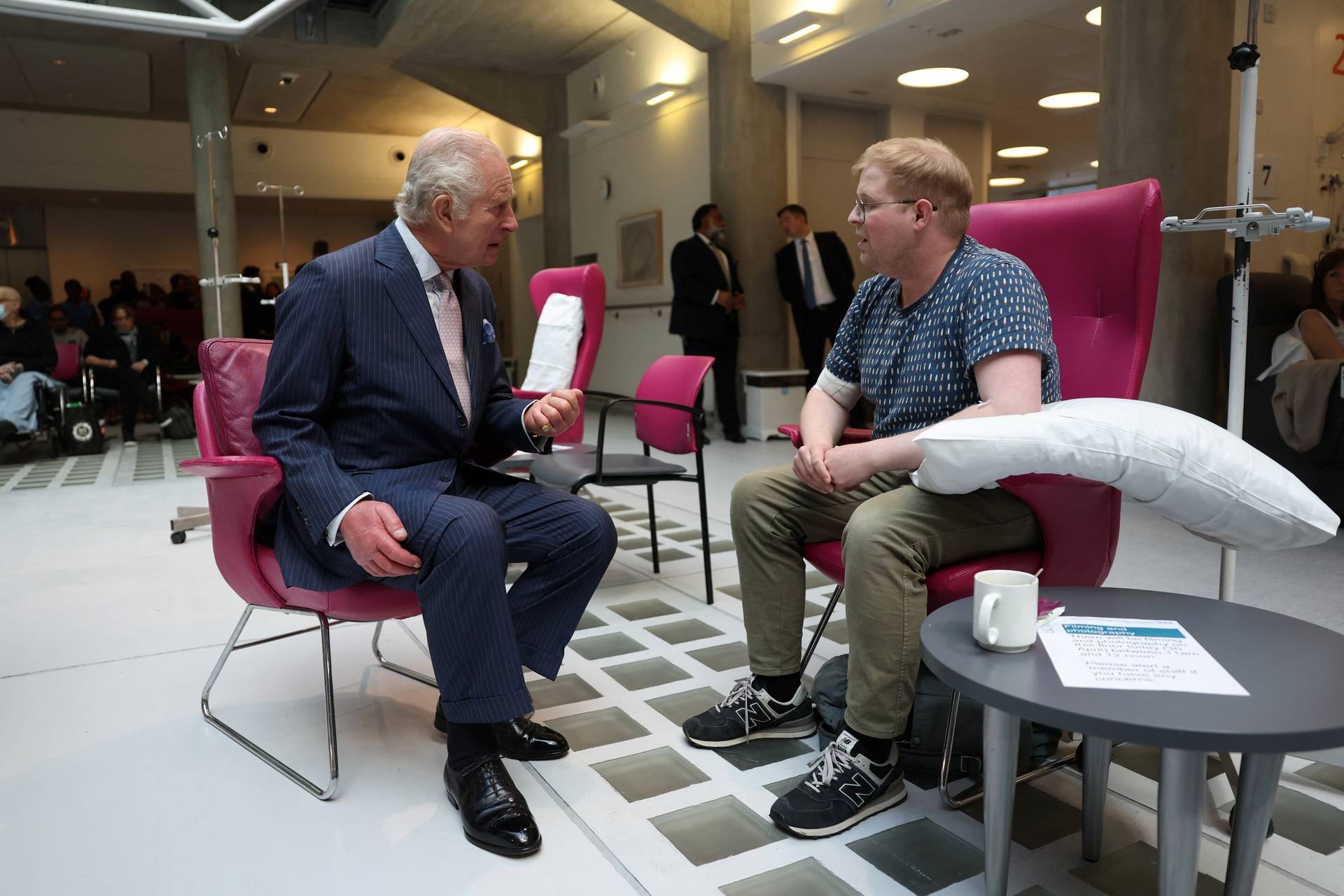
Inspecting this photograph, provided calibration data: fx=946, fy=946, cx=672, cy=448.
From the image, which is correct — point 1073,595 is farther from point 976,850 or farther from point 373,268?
point 373,268

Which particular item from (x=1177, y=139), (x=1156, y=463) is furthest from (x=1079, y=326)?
(x=1177, y=139)

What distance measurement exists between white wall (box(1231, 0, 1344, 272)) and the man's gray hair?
172 inches

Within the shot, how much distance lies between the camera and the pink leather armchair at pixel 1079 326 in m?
1.76

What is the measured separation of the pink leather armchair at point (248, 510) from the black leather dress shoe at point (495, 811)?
0.95 ft

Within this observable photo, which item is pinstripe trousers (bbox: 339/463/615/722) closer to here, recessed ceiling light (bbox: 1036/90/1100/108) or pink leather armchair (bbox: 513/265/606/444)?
pink leather armchair (bbox: 513/265/606/444)

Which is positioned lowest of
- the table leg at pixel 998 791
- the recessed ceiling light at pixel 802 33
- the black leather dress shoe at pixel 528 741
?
the black leather dress shoe at pixel 528 741

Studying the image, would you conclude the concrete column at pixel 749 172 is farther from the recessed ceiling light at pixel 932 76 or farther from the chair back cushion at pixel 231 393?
the chair back cushion at pixel 231 393

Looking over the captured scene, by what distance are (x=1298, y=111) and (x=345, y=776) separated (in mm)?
5734

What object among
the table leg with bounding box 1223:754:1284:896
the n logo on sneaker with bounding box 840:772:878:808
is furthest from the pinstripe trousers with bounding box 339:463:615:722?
the table leg with bounding box 1223:754:1284:896

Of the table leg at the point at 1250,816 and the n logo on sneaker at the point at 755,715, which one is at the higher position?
the table leg at the point at 1250,816

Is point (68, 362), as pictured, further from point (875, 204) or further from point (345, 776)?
point (875, 204)

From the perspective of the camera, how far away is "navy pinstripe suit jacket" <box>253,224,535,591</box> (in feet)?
5.72

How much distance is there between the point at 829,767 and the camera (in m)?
1.68

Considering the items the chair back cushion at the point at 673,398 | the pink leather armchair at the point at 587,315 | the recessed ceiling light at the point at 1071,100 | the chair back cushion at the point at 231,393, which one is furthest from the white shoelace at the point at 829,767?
the recessed ceiling light at the point at 1071,100
